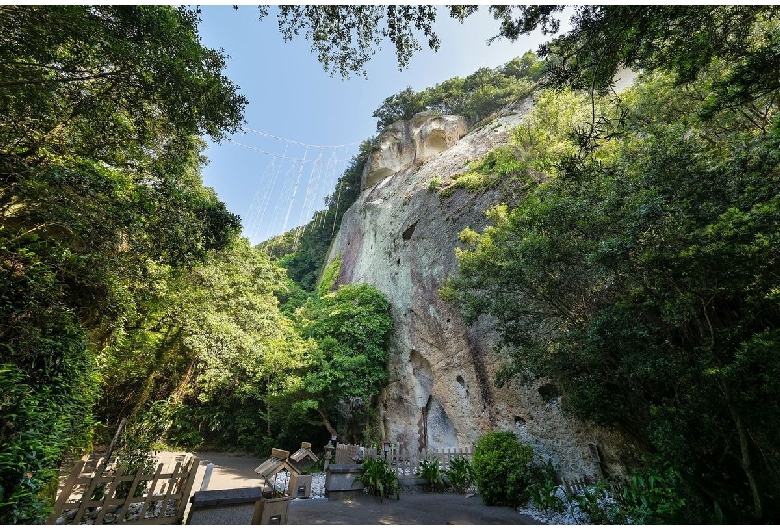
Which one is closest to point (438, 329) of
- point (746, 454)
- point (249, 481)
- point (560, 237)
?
point (560, 237)

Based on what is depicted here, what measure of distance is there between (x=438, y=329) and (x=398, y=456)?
15.3 ft

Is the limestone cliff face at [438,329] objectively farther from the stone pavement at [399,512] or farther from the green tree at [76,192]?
the green tree at [76,192]

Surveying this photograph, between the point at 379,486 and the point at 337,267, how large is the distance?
16146 millimetres

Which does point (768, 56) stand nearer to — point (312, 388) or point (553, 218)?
point (553, 218)

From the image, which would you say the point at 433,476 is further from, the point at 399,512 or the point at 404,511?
the point at 399,512

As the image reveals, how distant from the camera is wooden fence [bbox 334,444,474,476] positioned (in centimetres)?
902

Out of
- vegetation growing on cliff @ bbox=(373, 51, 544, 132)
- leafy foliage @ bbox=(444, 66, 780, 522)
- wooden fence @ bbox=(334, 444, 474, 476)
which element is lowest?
wooden fence @ bbox=(334, 444, 474, 476)

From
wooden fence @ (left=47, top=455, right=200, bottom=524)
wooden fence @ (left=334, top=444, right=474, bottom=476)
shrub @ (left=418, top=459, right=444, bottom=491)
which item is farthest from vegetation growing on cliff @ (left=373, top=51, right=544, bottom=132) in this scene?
wooden fence @ (left=47, top=455, right=200, bottom=524)

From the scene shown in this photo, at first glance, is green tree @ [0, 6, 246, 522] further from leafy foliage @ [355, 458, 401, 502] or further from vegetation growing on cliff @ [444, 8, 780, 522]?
leafy foliage @ [355, 458, 401, 502]

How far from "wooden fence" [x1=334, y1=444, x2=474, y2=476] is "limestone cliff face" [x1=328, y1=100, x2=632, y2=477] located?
1.01 m

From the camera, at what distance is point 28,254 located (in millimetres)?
4188

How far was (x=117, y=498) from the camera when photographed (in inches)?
219

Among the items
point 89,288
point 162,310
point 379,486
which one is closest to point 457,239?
point 379,486

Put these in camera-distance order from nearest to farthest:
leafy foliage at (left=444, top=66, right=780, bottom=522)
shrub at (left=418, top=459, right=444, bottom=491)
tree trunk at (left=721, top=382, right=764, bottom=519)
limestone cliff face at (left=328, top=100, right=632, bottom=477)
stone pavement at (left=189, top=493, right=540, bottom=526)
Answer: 1. leafy foliage at (left=444, top=66, right=780, bottom=522)
2. tree trunk at (left=721, top=382, right=764, bottom=519)
3. stone pavement at (left=189, top=493, right=540, bottom=526)
4. limestone cliff face at (left=328, top=100, right=632, bottom=477)
5. shrub at (left=418, top=459, right=444, bottom=491)
